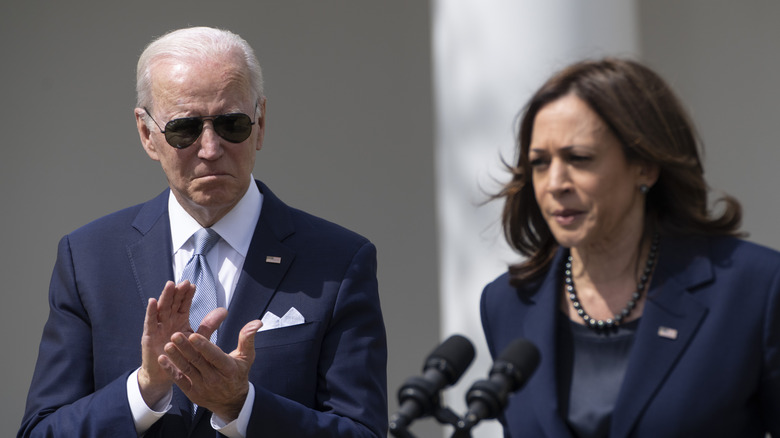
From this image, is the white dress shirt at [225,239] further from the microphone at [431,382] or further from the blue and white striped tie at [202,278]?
the microphone at [431,382]

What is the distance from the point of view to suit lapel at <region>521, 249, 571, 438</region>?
10.1 feet

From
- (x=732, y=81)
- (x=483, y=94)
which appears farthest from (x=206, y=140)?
(x=732, y=81)

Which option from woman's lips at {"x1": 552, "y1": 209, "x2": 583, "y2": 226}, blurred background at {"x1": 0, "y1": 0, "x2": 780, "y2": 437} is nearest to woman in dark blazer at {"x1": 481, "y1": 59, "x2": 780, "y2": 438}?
woman's lips at {"x1": 552, "y1": 209, "x2": 583, "y2": 226}

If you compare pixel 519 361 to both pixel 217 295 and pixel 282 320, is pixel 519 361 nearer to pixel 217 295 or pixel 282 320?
pixel 282 320

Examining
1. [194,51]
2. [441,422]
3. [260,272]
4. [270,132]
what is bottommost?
[270,132]

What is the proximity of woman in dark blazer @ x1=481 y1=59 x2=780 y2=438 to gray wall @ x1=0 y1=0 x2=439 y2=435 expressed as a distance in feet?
14.1

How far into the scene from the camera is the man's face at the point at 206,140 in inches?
148

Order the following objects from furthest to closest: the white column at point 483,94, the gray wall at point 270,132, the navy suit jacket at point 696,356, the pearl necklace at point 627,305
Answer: the gray wall at point 270,132, the white column at point 483,94, the pearl necklace at point 627,305, the navy suit jacket at point 696,356

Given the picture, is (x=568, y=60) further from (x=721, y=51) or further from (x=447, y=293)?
(x=721, y=51)

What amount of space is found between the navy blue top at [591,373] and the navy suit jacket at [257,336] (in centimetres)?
78

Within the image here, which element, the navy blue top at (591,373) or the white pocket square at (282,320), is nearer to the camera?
the navy blue top at (591,373)

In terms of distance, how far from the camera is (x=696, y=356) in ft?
9.95

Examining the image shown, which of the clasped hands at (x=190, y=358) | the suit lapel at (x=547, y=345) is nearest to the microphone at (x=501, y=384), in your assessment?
the suit lapel at (x=547, y=345)

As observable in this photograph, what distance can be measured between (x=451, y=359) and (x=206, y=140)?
59.5 inches
